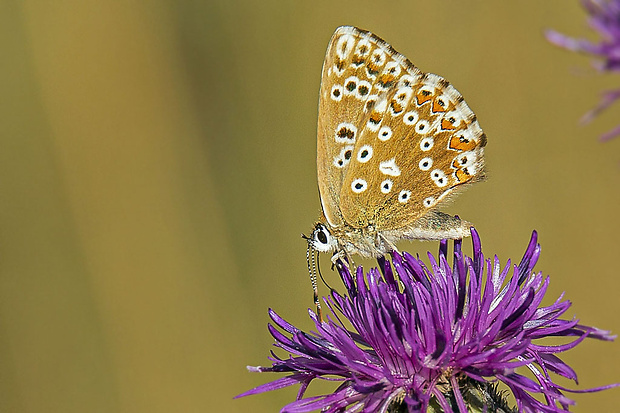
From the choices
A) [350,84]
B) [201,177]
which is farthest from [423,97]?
[201,177]

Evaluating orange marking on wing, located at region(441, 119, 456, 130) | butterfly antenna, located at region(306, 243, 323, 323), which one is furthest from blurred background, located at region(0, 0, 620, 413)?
orange marking on wing, located at region(441, 119, 456, 130)

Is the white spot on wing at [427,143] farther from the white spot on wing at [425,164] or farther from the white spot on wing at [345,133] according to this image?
the white spot on wing at [345,133]

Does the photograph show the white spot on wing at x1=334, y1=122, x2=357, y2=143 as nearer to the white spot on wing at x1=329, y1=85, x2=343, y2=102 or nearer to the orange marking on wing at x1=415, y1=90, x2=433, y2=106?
the white spot on wing at x1=329, y1=85, x2=343, y2=102

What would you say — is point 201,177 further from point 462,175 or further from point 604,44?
point 604,44

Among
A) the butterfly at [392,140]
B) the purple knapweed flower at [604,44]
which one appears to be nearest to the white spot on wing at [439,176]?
the butterfly at [392,140]

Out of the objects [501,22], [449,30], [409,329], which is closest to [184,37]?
A: [449,30]


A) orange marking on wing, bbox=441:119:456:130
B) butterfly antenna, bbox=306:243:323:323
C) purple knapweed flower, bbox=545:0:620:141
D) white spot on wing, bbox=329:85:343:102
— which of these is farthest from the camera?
white spot on wing, bbox=329:85:343:102
